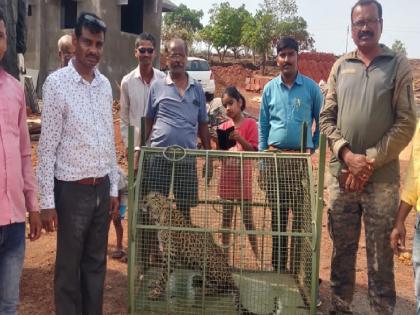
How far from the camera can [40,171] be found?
2795 millimetres

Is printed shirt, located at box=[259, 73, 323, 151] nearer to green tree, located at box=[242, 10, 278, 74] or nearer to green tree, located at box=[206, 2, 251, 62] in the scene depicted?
green tree, located at box=[242, 10, 278, 74]

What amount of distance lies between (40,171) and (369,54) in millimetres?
2298

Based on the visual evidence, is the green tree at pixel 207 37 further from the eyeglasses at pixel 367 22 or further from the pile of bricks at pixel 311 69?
the eyeglasses at pixel 367 22

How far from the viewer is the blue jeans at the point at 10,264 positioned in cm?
247

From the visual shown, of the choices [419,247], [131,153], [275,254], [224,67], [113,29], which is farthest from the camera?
[224,67]

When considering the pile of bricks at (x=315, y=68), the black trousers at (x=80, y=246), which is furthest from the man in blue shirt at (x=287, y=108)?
the pile of bricks at (x=315, y=68)

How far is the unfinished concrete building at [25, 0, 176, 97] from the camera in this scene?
1403 centimetres

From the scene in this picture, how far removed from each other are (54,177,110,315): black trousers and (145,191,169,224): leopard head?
38cm

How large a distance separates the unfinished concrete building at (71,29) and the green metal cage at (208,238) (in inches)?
419

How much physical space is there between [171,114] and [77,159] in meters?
1.28

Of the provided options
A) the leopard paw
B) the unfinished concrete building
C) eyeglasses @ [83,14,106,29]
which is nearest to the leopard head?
the leopard paw

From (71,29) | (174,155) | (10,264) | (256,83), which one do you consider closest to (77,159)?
(10,264)

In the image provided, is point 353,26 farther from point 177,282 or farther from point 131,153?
point 177,282

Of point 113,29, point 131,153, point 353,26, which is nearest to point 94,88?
point 131,153
